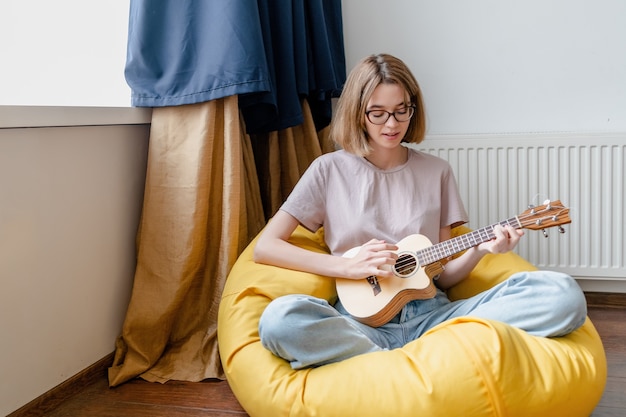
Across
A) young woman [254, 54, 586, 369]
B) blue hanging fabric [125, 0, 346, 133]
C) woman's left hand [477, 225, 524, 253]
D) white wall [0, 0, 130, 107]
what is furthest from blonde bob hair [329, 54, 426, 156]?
white wall [0, 0, 130, 107]

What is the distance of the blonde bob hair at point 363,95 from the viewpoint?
1.54 metres

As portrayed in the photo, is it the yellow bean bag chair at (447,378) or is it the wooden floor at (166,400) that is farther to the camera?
the wooden floor at (166,400)

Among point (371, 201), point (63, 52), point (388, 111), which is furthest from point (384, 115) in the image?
point (63, 52)

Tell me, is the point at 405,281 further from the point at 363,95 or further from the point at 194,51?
the point at 194,51

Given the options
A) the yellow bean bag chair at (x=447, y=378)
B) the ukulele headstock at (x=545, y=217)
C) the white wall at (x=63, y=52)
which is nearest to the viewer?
the yellow bean bag chair at (x=447, y=378)

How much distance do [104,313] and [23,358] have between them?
31 centimetres

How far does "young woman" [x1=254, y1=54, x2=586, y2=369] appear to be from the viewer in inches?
50.4

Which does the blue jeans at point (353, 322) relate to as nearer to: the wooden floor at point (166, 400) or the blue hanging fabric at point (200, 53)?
the wooden floor at point (166, 400)

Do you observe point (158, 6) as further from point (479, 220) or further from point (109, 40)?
point (479, 220)

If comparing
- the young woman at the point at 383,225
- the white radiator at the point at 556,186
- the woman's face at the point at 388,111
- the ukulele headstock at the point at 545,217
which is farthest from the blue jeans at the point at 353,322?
the white radiator at the point at 556,186

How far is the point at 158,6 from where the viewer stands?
5.43ft

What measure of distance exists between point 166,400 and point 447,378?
0.78 meters

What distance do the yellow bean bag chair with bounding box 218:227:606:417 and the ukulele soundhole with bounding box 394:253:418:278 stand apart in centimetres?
21

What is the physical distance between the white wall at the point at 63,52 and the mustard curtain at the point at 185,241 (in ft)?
0.94
